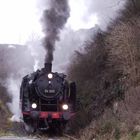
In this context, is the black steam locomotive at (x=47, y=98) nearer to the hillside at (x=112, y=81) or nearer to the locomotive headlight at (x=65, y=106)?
the locomotive headlight at (x=65, y=106)

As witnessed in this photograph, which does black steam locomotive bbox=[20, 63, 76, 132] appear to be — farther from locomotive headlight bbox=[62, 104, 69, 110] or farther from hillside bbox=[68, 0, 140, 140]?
hillside bbox=[68, 0, 140, 140]

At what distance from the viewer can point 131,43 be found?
21.7 metres

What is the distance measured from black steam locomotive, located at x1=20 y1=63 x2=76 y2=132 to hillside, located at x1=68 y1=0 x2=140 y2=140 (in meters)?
1.23

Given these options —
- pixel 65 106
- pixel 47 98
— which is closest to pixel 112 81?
pixel 65 106

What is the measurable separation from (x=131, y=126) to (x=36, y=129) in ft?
27.8

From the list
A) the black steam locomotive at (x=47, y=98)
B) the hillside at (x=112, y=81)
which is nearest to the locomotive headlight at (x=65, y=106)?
the black steam locomotive at (x=47, y=98)

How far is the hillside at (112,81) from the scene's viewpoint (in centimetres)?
1636

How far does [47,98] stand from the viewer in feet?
74.7

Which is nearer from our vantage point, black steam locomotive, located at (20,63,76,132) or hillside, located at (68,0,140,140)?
hillside, located at (68,0,140,140)

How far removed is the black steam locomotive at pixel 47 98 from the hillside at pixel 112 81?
123 centimetres

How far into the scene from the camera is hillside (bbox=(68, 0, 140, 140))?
53.7 feet

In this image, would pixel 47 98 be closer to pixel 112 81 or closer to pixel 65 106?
pixel 65 106

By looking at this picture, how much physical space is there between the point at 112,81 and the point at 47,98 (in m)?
3.18

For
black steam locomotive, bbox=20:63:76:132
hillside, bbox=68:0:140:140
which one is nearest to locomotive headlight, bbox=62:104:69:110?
black steam locomotive, bbox=20:63:76:132
